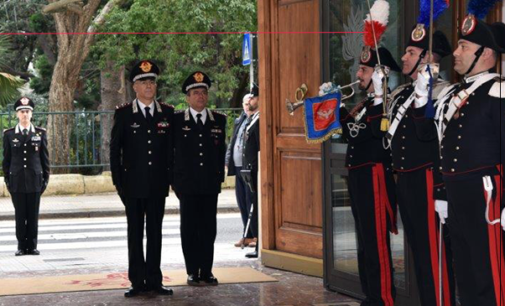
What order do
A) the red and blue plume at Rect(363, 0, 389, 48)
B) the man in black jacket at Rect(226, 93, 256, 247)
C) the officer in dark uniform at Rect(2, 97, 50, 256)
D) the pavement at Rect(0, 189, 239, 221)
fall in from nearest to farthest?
the red and blue plume at Rect(363, 0, 389, 48) → the man in black jacket at Rect(226, 93, 256, 247) → the officer in dark uniform at Rect(2, 97, 50, 256) → the pavement at Rect(0, 189, 239, 221)

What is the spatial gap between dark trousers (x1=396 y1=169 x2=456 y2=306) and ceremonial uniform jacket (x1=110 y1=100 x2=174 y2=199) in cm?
266

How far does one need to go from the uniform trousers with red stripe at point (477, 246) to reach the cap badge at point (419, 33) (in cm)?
107

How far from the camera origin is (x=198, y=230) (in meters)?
9.07

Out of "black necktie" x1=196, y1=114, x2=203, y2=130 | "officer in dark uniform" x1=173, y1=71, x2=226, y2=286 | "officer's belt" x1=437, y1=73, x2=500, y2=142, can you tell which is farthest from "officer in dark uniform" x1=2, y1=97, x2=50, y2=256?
"officer's belt" x1=437, y1=73, x2=500, y2=142

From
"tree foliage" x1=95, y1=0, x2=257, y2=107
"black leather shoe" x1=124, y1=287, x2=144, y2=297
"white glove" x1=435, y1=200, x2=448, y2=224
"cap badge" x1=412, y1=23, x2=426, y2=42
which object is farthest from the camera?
"tree foliage" x1=95, y1=0, x2=257, y2=107

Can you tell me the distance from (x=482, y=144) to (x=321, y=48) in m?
3.15

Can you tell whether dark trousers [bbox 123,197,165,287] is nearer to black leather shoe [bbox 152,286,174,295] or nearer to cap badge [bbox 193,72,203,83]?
black leather shoe [bbox 152,286,174,295]

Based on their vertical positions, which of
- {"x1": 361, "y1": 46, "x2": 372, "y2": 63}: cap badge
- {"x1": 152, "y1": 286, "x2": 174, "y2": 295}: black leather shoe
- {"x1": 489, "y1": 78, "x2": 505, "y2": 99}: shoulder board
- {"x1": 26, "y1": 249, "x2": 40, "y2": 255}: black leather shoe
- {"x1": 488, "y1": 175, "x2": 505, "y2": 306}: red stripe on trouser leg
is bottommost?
{"x1": 26, "y1": 249, "x2": 40, "y2": 255}: black leather shoe

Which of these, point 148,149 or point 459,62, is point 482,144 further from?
point 148,149

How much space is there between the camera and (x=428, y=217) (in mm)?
6414

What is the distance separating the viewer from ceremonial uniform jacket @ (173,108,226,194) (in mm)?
8883

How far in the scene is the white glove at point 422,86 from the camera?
19.2ft

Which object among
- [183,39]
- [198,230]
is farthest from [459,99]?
[183,39]

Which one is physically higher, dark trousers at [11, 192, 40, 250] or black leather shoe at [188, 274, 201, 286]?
dark trousers at [11, 192, 40, 250]
